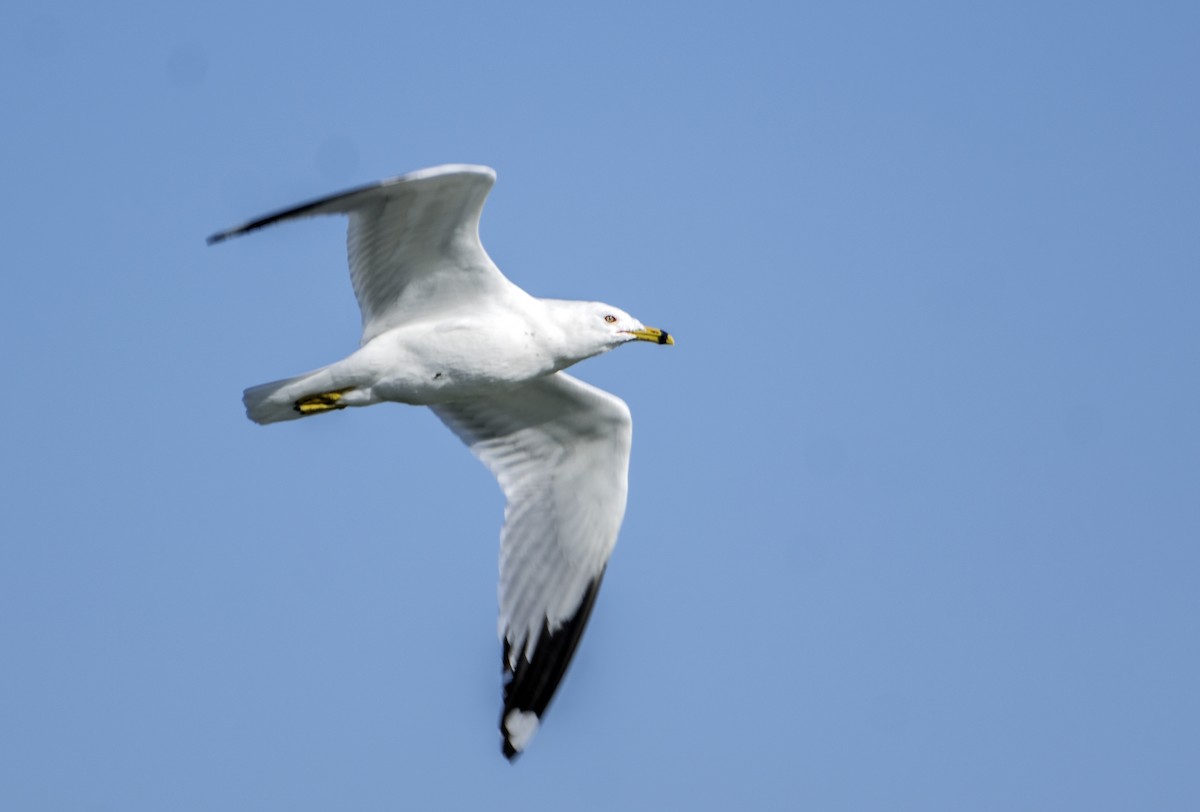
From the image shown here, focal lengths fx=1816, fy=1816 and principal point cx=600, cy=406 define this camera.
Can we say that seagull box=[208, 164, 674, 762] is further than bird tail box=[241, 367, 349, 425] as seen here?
No

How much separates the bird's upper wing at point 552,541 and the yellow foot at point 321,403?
151 cm

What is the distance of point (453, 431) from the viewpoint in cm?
1168

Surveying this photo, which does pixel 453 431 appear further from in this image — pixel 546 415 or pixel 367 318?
pixel 367 318

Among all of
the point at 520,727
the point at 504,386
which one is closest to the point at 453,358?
the point at 504,386

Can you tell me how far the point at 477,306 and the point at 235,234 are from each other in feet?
5.44

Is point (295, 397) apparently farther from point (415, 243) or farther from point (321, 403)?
point (415, 243)

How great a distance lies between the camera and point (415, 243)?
9.84m

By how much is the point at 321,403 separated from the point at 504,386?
1018 mm

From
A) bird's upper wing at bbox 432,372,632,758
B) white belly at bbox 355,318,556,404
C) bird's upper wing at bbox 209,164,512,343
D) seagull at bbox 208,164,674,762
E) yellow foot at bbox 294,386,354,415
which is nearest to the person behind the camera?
bird's upper wing at bbox 209,164,512,343

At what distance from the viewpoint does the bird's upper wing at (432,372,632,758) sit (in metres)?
11.3

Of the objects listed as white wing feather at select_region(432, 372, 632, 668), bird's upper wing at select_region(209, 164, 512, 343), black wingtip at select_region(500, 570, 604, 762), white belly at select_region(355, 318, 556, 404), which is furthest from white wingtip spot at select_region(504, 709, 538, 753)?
bird's upper wing at select_region(209, 164, 512, 343)

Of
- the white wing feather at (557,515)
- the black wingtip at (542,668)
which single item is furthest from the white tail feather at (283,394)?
the black wingtip at (542,668)

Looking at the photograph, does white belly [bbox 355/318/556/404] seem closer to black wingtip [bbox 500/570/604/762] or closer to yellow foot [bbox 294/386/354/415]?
yellow foot [bbox 294/386/354/415]

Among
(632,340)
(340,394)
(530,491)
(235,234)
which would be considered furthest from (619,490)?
(235,234)
